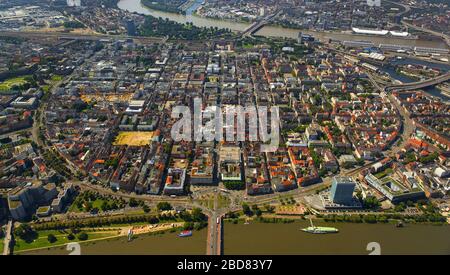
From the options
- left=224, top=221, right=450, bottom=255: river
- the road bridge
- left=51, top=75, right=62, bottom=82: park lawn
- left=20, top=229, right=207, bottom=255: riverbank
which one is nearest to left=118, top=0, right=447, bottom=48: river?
the road bridge

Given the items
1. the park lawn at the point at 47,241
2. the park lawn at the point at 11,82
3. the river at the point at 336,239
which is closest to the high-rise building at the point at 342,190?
the river at the point at 336,239

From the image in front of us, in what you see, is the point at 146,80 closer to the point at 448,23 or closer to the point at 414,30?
the point at 414,30

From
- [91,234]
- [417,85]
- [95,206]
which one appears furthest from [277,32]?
[91,234]

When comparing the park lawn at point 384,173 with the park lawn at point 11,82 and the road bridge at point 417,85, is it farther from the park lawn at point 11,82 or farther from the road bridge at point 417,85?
the park lawn at point 11,82

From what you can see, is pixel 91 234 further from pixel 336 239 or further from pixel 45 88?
pixel 45 88

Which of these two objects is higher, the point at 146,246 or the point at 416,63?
the point at 416,63
